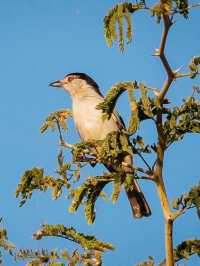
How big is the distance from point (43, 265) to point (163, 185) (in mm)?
1230

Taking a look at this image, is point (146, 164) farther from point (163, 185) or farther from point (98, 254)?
point (98, 254)

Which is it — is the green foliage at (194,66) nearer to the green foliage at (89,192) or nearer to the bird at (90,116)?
the green foliage at (89,192)

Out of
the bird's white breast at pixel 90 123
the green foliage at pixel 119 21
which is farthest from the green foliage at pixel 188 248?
the bird's white breast at pixel 90 123

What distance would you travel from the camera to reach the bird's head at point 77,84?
40.7ft

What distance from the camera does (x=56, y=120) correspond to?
6352 mm

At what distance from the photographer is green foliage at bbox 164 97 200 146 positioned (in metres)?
5.16

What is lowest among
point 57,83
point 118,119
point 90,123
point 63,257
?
point 63,257

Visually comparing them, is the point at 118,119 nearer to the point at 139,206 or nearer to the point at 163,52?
the point at 139,206

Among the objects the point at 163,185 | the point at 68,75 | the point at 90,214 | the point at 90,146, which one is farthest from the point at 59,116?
the point at 68,75

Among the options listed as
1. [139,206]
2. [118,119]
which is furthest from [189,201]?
[118,119]

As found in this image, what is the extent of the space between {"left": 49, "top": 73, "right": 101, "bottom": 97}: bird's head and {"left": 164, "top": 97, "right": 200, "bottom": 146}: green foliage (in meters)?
6.86

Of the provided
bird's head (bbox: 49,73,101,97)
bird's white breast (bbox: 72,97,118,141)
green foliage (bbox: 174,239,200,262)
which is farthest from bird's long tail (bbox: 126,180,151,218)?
green foliage (bbox: 174,239,200,262)

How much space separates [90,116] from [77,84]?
71.0 inches

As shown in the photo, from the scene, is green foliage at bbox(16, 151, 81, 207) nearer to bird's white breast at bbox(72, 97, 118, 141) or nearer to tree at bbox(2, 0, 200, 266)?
tree at bbox(2, 0, 200, 266)
